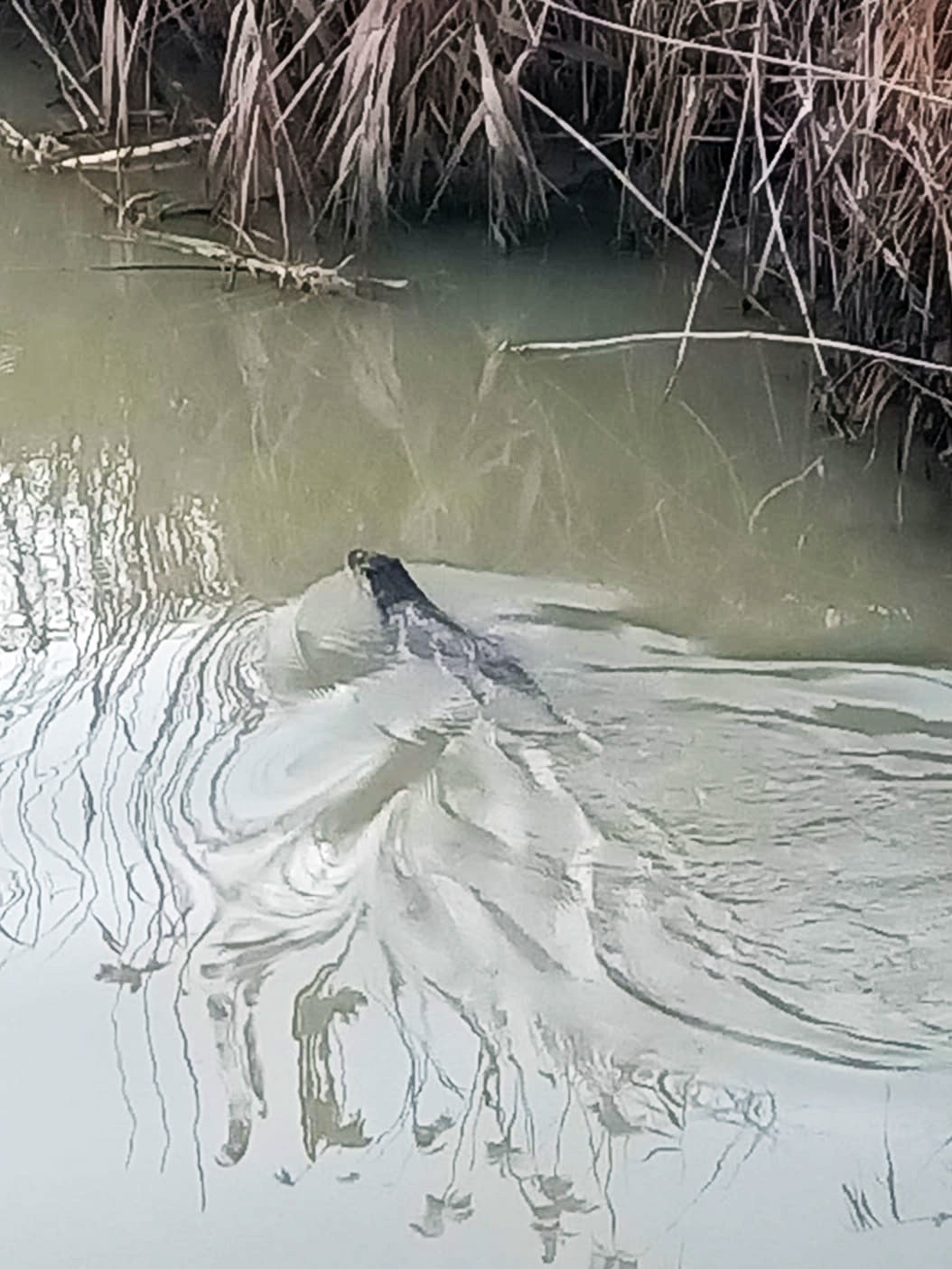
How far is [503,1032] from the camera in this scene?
6.86ft

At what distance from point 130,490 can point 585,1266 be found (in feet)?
5.86

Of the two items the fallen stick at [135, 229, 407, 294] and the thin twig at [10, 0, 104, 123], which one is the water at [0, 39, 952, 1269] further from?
the thin twig at [10, 0, 104, 123]

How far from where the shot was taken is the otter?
2.69 meters

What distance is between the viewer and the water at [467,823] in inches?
75.2

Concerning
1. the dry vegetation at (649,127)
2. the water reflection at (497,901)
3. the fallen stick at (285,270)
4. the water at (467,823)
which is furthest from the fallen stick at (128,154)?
the water reflection at (497,901)

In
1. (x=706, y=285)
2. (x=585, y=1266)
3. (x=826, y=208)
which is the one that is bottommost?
(x=585, y=1266)

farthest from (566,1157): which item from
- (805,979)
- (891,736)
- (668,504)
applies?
(668,504)

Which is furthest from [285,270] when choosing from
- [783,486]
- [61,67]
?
[783,486]

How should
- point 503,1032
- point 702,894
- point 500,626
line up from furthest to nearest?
point 500,626
point 702,894
point 503,1032

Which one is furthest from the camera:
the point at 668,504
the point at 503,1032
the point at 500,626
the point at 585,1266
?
the point at 668,504

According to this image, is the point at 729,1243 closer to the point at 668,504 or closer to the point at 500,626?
the point at 500,626

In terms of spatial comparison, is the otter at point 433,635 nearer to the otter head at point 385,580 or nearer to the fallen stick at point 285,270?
the otter head at point 385,580

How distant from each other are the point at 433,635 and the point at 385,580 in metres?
0.14

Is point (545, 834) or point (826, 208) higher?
point (826, 208)
